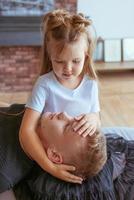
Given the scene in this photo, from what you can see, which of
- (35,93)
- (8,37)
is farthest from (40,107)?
(8,37)

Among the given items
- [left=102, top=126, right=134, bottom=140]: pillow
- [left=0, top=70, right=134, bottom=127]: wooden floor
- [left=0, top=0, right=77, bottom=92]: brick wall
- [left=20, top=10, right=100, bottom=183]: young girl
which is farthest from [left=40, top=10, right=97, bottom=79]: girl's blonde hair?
[left=0, top=0, right=77, bottom=92]: brick wall

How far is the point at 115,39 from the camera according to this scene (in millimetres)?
4562

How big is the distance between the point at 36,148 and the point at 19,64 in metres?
Answer: 2.98

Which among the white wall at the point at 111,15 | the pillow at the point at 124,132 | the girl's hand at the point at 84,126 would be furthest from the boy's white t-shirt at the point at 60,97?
the white wall at the point at 111,15

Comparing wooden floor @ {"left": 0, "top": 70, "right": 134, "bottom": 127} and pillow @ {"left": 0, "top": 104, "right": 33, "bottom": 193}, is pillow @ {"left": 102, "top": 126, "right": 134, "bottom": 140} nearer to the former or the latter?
pillow @ {"left": 0, "top": 104, "right": 33, "bottom": 193}

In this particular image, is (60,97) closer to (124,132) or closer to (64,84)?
(64,84)

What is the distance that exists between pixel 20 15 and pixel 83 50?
278 cm

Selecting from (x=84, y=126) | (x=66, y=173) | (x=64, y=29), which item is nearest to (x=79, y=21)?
(x=64, y=29)

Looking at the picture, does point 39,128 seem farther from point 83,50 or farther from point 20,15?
point 20,15

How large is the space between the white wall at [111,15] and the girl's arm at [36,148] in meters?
3.38

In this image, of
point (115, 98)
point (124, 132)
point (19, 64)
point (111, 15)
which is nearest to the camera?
point (124, 132)

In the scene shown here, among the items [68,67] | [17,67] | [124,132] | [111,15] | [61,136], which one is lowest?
[17,67]

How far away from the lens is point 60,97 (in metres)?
1.26

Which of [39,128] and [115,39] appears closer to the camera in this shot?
[39,128]
